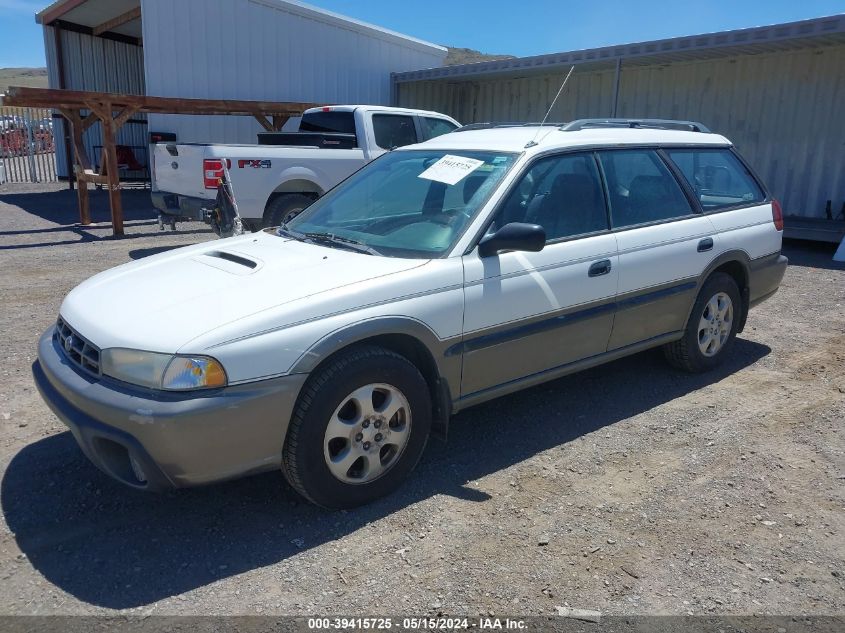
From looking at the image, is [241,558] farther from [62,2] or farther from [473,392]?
[62,2]

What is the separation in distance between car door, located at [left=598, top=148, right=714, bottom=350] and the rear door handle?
14 centimetres

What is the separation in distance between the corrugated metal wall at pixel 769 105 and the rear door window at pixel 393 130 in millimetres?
6322

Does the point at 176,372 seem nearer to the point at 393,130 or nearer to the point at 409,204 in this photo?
the point at 409,204

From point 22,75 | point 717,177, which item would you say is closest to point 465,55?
point 22,75

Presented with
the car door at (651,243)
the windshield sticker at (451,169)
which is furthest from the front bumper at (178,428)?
the car door at (651,243)

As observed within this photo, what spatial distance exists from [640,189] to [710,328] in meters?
1.26

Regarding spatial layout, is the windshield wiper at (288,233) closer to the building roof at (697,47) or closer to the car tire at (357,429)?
the car tire at (357,429)

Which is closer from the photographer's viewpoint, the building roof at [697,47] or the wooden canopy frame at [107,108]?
the building roof at [697,47]

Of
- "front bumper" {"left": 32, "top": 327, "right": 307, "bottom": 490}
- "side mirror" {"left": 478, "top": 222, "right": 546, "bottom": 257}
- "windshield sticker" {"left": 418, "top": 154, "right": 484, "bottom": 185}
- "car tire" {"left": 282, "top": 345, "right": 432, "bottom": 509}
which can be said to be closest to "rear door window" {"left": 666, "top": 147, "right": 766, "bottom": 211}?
"windshield sticker" {"left": 418, "top": 154, "right": 484, "bottom": 185}

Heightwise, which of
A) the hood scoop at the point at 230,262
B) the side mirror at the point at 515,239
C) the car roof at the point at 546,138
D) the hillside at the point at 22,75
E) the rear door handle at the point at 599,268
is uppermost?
the hillside at the point at 22,75

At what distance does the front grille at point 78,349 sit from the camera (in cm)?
299

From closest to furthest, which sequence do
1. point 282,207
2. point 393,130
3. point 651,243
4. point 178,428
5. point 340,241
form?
point 178,428 → point 340,241 → point 651,243 → point 282,207 → point 393,130

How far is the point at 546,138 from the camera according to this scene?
4.15 meters

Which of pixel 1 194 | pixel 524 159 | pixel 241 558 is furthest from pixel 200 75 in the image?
pixel 241 558
